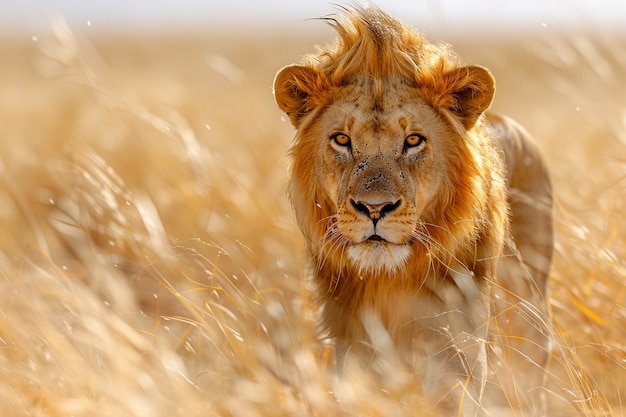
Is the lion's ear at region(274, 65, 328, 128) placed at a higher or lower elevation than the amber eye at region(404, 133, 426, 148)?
lower

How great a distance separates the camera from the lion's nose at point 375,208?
9.03 ft

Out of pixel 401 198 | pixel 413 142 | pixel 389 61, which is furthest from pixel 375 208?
pixel 389 61

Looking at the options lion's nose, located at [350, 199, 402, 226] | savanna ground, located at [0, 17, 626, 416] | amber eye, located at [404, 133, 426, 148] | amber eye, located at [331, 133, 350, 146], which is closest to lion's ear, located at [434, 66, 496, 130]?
amber eye, located at [404, 133, 426, 148]

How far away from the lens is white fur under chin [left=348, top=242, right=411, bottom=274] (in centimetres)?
287

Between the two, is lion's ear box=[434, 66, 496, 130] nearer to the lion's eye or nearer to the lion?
the lion

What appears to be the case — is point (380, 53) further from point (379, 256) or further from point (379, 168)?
point (379, 256)

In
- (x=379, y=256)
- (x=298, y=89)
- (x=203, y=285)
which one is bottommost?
(x=203, y=285)

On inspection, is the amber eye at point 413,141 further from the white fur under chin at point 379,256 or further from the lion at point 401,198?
the white fur under chin at point 379,256

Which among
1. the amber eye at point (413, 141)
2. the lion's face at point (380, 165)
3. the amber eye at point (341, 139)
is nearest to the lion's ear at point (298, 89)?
the lion's face at point (380, 165)

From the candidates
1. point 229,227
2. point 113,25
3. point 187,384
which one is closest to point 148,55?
point 229,227

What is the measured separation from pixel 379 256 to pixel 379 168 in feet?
0.90

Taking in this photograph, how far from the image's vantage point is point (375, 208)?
2754 millimetres

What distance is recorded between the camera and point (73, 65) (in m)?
3.99

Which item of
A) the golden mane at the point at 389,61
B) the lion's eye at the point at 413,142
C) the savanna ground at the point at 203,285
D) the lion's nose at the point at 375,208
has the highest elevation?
the golden mane at the point at 389,61
